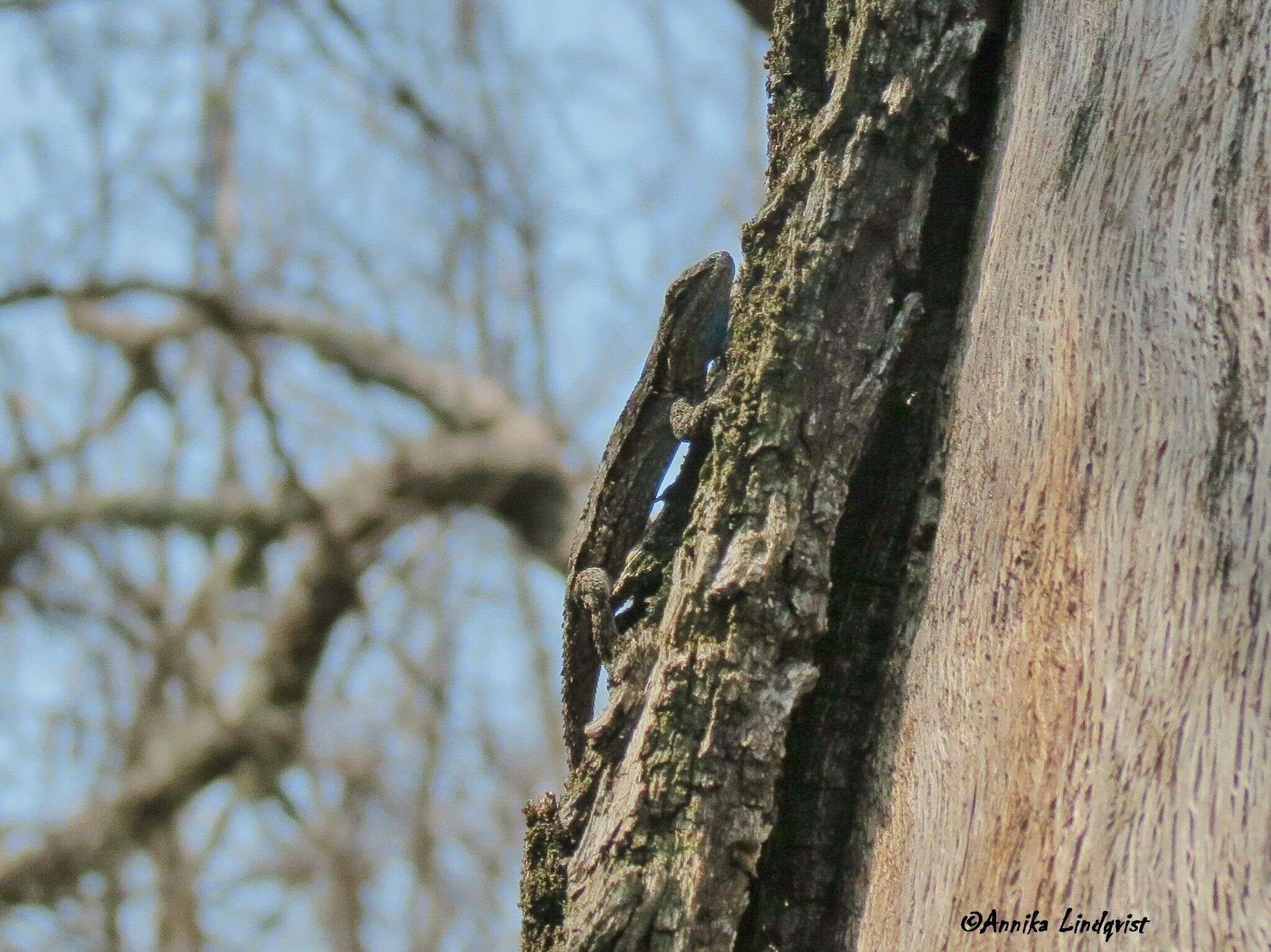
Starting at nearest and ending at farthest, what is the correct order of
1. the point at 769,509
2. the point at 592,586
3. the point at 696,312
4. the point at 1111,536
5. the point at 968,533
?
the point at 1111,536 → the point at 968,533 → the point at 769,509 → the point at 592,586 → the point at 696,312

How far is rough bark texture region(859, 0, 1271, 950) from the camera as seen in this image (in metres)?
1.41

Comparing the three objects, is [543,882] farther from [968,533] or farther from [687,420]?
[687,420]

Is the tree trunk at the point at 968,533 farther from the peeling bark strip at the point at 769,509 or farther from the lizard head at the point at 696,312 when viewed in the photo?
the lizard head at the point at 696,312

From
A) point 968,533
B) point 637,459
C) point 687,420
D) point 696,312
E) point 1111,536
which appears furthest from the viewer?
point 696,312

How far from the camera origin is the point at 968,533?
1835 millimetres

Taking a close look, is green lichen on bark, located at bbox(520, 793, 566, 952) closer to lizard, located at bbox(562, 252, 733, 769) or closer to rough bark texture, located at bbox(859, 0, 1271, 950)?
lizard, located at bbox(562, 252, 733, 769)

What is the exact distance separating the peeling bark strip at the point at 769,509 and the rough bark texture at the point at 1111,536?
19cm

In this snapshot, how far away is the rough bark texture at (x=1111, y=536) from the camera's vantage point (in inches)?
55.5

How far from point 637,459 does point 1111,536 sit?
81.3 inches

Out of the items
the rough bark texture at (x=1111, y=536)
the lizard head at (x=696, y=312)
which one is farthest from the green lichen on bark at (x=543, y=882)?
the lizard head at (x=696, y=312)

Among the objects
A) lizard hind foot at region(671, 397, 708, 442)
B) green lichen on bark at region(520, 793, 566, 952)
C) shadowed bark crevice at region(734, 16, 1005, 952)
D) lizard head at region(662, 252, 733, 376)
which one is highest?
lizard head at region(662, 252, 733, 376)

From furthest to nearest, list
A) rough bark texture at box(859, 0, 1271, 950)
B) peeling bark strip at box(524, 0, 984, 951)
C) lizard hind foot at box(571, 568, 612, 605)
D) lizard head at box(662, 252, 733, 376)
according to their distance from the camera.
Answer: lizard head at box(662, 252, 733, 376) → lizard hind foot at box(571, 568, 612, 605) → peeling bark strip at box(524, 0, 984, 951) → rough bark texture at box(859, 0, 1271, 950)

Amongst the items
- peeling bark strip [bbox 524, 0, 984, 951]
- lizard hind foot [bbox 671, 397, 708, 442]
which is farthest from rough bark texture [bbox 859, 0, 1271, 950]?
lizard hind foot [bbox 671, 397, 708, 442]

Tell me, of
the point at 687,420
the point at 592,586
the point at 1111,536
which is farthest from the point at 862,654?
the point at 687,420
